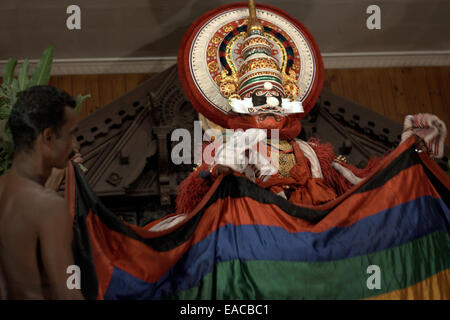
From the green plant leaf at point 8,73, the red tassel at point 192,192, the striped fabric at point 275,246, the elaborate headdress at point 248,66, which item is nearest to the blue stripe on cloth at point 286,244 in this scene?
the striped fabric at point 275,246

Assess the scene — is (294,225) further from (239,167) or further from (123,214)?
(123,214)

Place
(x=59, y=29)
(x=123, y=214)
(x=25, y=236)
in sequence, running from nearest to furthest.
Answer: (x=25, y=236), (x=123, y=214), (x=59, y=29)

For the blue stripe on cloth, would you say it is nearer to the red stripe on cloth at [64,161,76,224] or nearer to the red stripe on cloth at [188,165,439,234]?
the red stripe on cloth at [188,165,439,234]

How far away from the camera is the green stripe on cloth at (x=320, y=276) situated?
6.00 feet

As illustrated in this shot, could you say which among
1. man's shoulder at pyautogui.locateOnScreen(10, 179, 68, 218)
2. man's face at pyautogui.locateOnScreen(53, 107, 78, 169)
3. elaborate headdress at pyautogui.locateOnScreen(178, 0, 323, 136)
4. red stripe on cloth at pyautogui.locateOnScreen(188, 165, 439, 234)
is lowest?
man's shoulder at pyautogui.locateOnScreen(10, 179, 68, 218)

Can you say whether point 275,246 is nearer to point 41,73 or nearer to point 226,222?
point 226,222

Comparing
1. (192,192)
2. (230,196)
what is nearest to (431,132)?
(230,196)

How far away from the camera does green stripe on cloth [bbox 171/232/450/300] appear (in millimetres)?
1828

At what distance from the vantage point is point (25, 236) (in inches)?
59.3

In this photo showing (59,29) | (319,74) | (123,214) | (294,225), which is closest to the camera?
(294,225)

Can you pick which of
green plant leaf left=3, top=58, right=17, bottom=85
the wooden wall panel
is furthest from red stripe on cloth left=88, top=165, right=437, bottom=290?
the wooden wall panel
